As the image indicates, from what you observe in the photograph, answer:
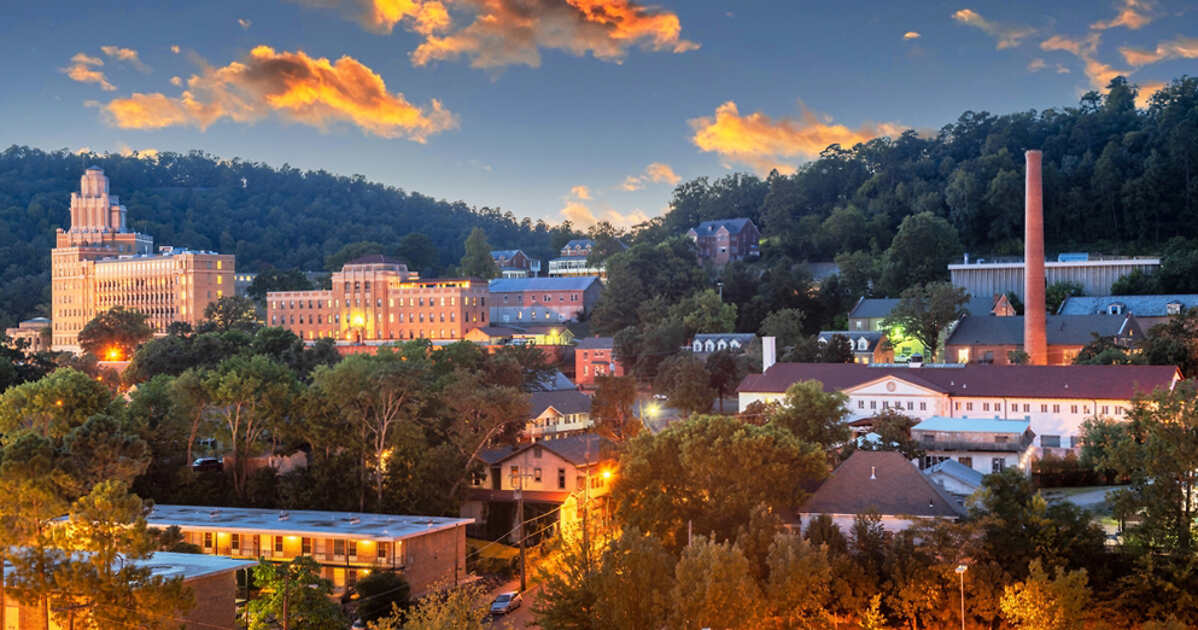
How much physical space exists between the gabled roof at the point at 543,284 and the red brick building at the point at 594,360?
23.6 m

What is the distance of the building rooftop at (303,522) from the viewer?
40969mm

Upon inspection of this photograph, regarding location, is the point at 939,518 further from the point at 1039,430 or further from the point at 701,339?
the point at 701,339

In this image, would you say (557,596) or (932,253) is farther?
(932,253)

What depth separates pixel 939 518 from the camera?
34656 millimetres

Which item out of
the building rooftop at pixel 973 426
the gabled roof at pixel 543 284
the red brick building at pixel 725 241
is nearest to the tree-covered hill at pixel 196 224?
the gabled roof at pixel 543 284

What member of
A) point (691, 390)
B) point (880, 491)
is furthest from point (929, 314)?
point (880, 491)

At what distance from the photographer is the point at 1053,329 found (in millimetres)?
75250

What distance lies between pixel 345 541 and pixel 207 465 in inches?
698

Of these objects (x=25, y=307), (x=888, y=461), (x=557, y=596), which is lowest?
(x=557, y=596)

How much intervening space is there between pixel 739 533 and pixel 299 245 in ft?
513

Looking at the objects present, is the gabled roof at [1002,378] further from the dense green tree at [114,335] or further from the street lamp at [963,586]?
the dense green tree at [114,335]

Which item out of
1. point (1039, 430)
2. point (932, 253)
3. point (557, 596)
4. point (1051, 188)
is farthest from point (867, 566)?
point (1051, 188)

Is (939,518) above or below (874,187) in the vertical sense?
below

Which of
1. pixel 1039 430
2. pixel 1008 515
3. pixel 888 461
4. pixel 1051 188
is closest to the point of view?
pixel 1008 515
